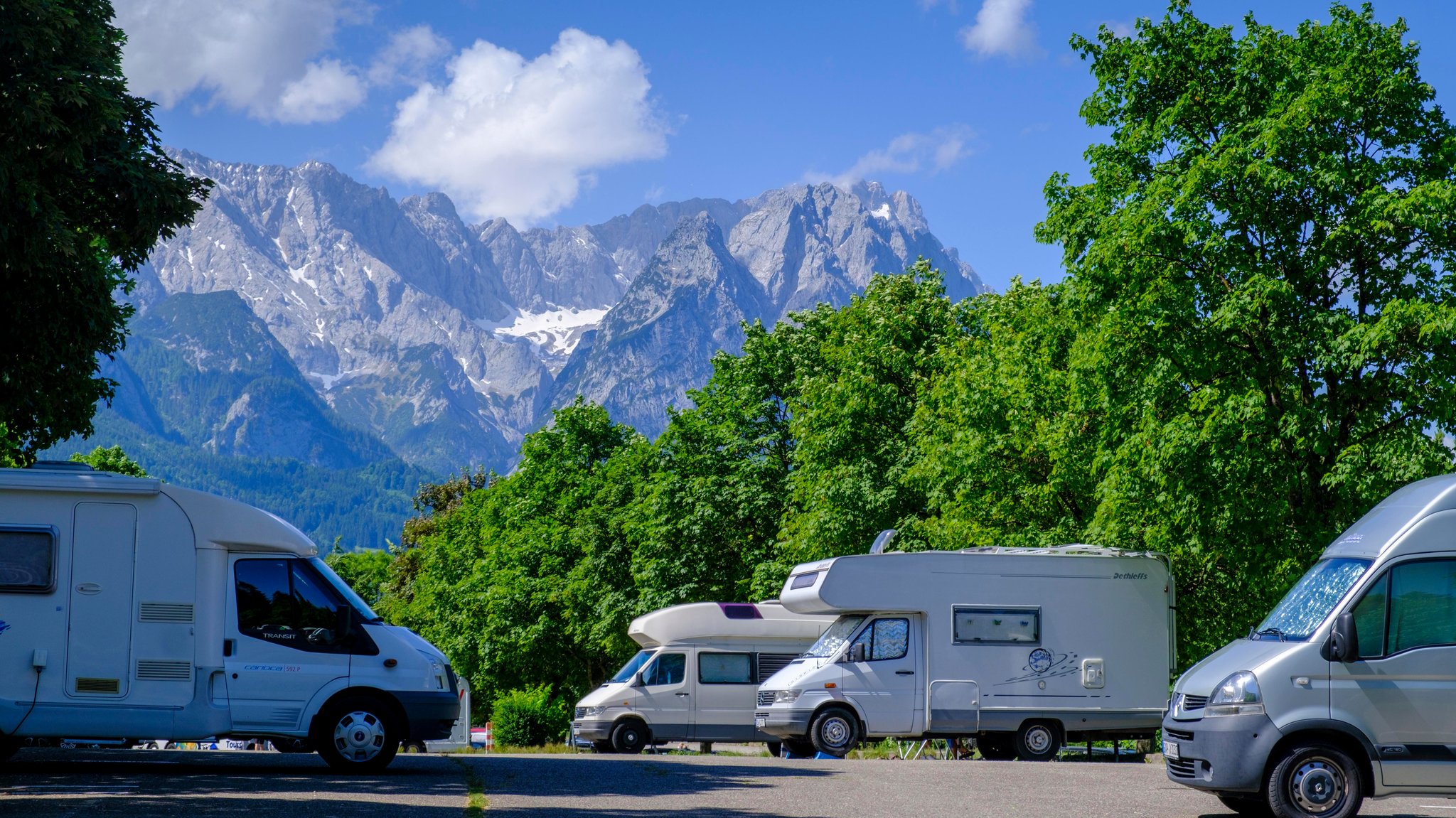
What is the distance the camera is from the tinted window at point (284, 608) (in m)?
15.3

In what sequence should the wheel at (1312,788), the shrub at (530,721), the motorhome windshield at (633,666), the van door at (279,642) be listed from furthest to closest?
1. the shrub at (530,721)
2. the motorhome windshield at (633,666)
3. the van door at (279,642)
4. the wheel at (1312,788)

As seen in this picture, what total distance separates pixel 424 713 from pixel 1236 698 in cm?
830

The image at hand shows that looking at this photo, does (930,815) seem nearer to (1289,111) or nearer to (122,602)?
(122,602)

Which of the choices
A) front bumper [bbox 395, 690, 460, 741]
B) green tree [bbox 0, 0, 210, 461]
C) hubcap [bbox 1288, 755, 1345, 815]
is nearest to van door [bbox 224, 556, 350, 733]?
front bumper [bbox 395, 690, 460, 741]

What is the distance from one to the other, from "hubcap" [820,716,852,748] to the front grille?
10.5m

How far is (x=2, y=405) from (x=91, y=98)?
4.56 m

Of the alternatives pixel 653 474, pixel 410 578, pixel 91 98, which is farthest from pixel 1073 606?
pixel 410 578

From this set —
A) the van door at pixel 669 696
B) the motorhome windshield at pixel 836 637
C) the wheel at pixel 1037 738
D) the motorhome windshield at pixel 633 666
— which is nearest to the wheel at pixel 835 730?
the motorhome windshield at pixel 836 637

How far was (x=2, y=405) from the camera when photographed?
18.7 meters

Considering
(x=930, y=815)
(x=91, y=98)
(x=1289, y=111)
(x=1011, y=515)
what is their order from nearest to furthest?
(x=930, y=815) < (x=91, y=98) < (x=1289, y=111) < (x=1011, y=515)

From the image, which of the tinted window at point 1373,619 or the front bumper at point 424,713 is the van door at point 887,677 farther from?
the tinted window at point 1373,619

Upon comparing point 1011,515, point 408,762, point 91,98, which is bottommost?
point 408,762

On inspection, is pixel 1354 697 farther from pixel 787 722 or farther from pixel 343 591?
pixel 787 722

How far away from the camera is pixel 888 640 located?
22.6 meters
